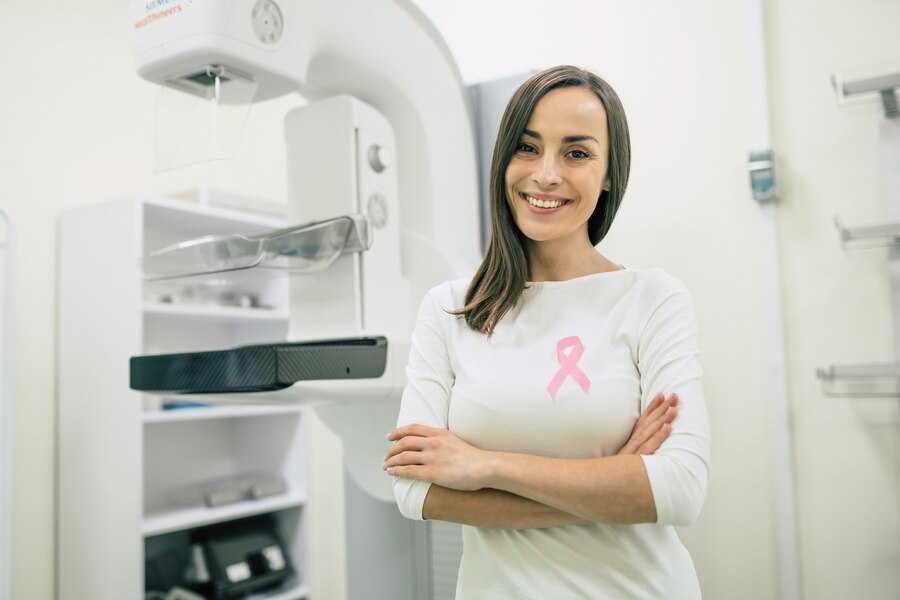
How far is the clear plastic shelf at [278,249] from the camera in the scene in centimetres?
137

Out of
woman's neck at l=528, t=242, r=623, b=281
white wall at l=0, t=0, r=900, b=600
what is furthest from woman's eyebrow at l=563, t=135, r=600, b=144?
white wall at l=0, t=0, r=900, b=600

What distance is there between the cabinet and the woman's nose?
1.29 meters

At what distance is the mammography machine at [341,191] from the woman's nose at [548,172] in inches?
15.4

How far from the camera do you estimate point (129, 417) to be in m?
2.41

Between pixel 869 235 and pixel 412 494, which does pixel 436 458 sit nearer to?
pixel 412 494

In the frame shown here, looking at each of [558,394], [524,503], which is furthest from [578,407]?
[524,503]

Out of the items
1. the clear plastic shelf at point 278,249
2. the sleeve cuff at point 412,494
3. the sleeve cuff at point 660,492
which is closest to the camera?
the sleeve cuff at point 660,492

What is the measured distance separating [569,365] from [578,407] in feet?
0.21

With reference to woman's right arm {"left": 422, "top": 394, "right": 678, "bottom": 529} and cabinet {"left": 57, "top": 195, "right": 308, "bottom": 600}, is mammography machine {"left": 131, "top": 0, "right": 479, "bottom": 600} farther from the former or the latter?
cabinet {"left": 57, "top": 195, "right": 308, "bottom": 600}

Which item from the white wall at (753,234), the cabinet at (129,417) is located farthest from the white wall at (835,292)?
the cabinet at (129,417)

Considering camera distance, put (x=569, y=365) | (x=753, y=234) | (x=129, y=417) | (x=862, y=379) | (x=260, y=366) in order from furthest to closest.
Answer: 1. (x=129, y=417)
2. (x=753, y=234)
3. (x=862, y=379)
4. (x=260, y=366)
5. (x=569, y=365)

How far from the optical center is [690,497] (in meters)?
0.97

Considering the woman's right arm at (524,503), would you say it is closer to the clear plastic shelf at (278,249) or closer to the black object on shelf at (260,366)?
the black object on shelf at (260,366)

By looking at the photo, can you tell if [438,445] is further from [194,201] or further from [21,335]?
[194,201]
